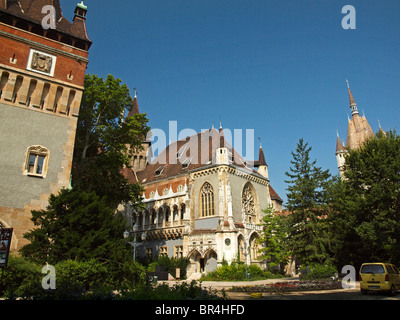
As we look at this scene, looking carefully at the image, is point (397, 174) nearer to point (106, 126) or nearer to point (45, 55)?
point (106, 126)

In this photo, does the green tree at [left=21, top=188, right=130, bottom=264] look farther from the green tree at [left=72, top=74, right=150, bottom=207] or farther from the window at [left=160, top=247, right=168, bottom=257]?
the window at [left=160, top=247, right=168, bottom=257]

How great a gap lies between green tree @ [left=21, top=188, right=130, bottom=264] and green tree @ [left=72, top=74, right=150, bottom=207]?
7772mm

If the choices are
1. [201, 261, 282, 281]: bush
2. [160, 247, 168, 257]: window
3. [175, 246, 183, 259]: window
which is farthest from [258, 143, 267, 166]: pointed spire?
[160, 247, 168, 257]: window

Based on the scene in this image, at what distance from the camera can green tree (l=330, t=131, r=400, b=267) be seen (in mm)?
22391

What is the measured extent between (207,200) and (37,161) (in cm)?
1901

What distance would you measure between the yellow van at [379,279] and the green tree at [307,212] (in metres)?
12.1

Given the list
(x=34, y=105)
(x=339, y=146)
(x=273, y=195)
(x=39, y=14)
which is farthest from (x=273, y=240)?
(x=339, y=146)

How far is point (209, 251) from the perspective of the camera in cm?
3047

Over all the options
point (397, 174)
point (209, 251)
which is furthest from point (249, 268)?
point (397, 174)

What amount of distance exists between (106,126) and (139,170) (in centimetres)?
2624

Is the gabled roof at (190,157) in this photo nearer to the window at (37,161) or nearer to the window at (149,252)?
the window at (149,252)

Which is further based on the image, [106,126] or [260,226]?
[260,226]

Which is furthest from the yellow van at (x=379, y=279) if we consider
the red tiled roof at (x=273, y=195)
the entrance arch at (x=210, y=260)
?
the red tiled roof at (x=273, y=195)

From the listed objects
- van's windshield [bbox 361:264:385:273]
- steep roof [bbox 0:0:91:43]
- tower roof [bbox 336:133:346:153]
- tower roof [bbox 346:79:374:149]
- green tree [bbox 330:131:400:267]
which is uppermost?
tower roof [bbox 346:79:374:149]
